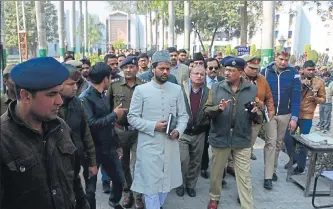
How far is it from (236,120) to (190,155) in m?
1.04

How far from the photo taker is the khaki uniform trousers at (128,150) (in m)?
4.23

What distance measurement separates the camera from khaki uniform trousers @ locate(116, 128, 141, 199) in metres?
4.23

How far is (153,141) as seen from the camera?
359 centimetres

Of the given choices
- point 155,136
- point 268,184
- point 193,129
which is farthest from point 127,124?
point 268,184

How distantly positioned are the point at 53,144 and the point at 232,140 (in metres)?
2.54

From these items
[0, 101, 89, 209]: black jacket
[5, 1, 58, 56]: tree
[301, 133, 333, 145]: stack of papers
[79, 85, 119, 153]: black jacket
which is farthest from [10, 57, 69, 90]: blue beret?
[5, 1, 58, 56]: tree

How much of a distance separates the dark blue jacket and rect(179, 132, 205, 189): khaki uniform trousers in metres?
1.30

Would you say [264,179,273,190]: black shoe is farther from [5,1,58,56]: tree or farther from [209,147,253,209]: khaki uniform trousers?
[5,1,58,56]: tree

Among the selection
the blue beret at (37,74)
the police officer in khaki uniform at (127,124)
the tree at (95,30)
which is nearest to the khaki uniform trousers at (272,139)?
the police officer in khaki uniform at (127,124)

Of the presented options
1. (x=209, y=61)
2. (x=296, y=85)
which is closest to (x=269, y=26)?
(x=209, y=61)

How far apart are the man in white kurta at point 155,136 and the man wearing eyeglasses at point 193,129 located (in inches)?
30.4

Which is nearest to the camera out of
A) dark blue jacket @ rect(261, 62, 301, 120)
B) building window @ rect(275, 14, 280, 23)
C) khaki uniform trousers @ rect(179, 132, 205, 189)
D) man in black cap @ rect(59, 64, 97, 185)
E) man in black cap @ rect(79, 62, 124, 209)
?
man in black cap @ rect(59, 64, 97, 185)

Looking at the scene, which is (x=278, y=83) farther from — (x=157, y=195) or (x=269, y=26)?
(x=269, y=26)

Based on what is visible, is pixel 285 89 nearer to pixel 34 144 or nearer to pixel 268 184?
pixel 268 184
